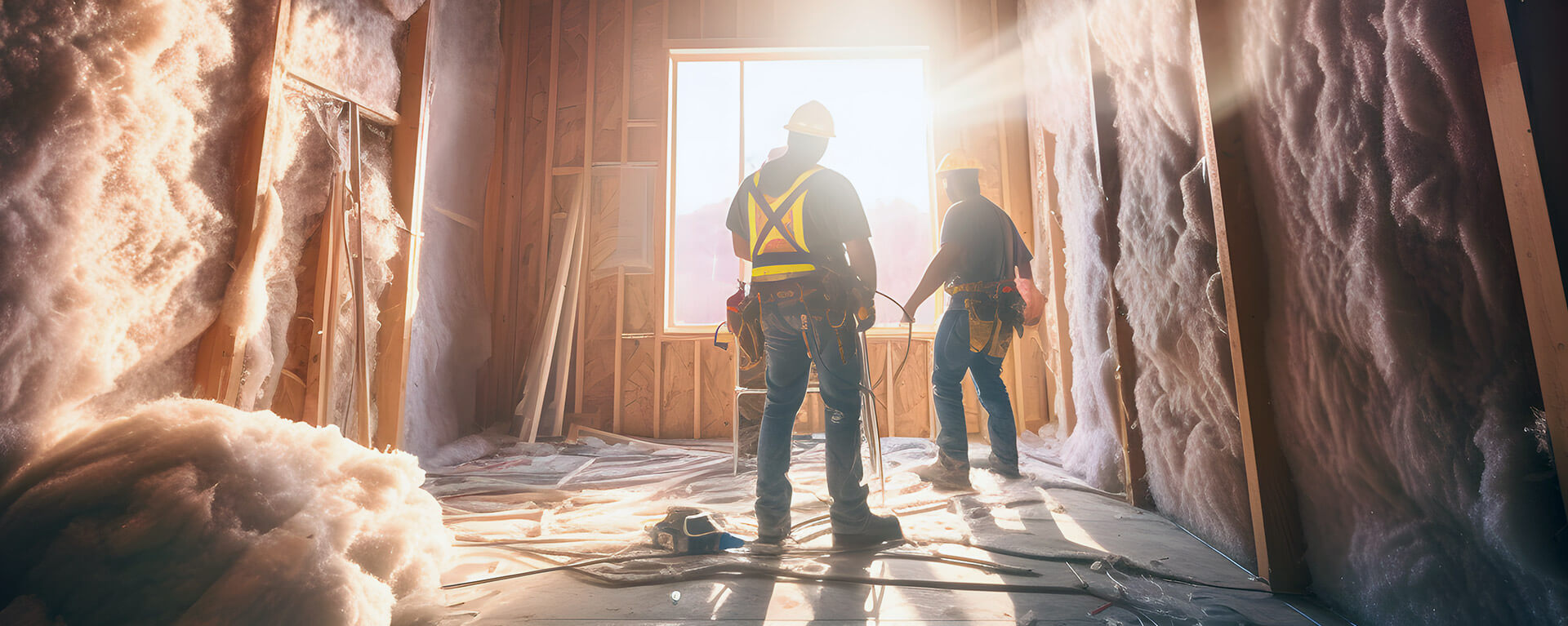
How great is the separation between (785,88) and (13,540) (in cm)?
537

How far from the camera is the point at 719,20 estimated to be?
5582 millimetres

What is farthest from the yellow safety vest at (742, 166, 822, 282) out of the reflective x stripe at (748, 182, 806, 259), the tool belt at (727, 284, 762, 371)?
the tool belt at (727, 284, 762, 371)

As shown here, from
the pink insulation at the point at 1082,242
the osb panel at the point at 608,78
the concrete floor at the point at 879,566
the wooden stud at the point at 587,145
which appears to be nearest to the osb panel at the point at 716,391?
the wooden stud at the point at 587,145

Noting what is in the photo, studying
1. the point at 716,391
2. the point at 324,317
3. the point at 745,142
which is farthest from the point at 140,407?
the point at 745,142

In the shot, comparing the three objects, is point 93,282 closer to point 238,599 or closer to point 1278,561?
point 238,599

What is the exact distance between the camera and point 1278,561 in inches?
67.3

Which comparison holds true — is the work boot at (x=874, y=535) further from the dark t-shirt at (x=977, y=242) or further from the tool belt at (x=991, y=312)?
the dark t-shirt at (x=977, y=242)

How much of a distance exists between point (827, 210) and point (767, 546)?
1.16m

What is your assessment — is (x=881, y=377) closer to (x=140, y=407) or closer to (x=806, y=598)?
(x=806, y=598)

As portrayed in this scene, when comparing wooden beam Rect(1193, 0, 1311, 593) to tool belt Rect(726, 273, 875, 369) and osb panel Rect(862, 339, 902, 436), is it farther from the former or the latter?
osb panel Rect(862, 339, 902, 436)

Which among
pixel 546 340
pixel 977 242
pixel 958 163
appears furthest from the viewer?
pixel 546 340

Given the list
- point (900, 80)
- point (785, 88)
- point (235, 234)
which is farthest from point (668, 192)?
point (235, 234)

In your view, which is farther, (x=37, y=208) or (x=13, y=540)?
(x=37, y=208)

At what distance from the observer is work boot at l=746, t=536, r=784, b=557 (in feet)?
6.91
